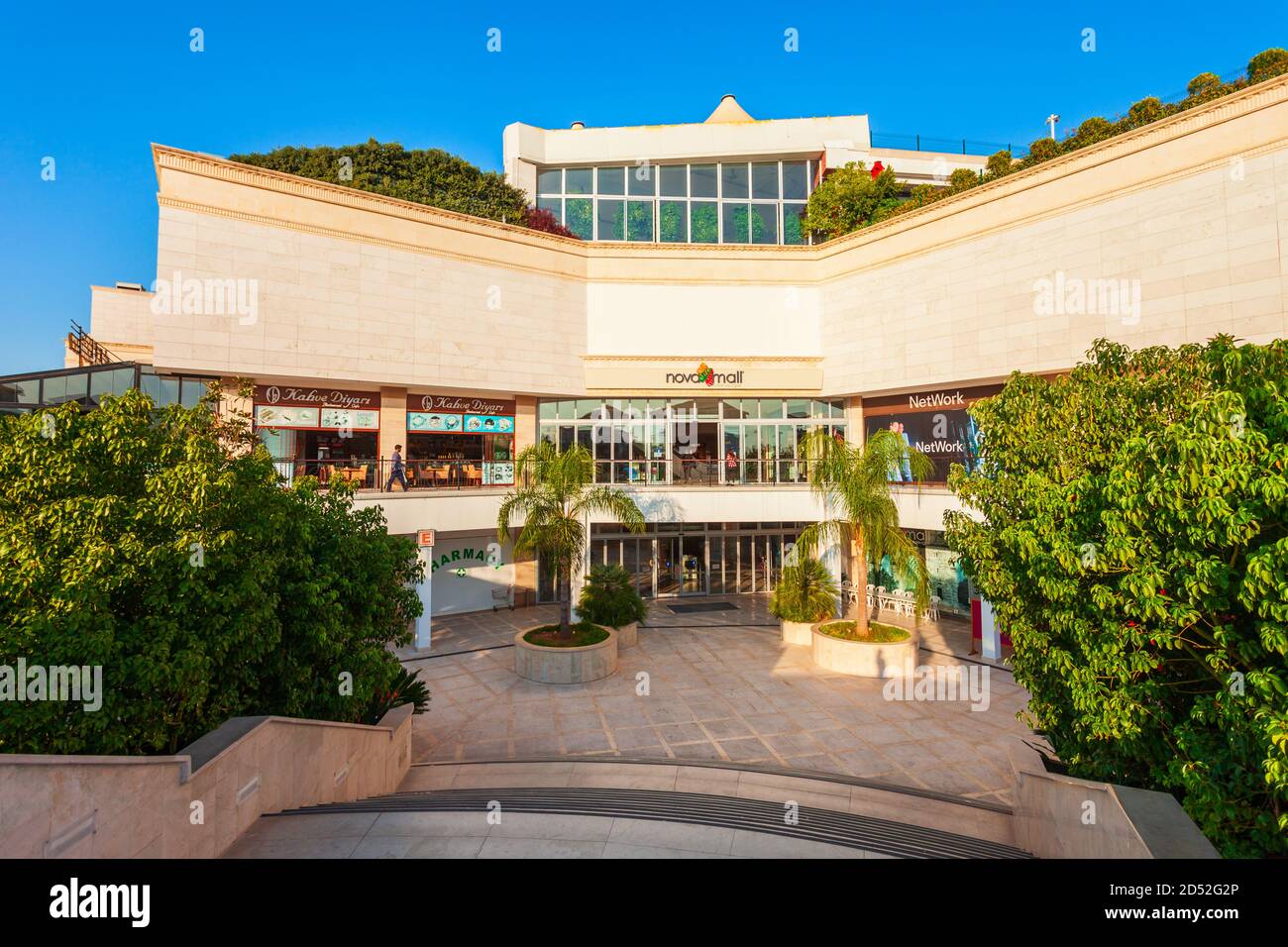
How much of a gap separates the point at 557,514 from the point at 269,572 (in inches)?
385

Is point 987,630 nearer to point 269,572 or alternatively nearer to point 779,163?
point 269,572

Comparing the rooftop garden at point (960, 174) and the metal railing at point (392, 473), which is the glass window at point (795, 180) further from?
the metal railing at point (392, 473)

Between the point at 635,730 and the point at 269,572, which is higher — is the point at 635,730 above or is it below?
below

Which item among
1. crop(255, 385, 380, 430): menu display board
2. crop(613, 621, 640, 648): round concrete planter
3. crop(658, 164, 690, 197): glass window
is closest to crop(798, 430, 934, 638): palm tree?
crop(613, 621, 640, 648): round concrete planter

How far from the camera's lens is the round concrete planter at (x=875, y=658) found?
16.3 meters

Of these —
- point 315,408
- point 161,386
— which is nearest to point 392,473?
point 315,408

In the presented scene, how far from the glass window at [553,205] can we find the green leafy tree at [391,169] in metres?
2.28

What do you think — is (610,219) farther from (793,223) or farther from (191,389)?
(191,389)

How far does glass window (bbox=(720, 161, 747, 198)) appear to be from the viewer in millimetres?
30719

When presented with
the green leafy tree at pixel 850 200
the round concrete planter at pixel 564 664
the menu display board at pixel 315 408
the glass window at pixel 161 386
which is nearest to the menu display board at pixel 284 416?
the menu display board at pixel 315 408

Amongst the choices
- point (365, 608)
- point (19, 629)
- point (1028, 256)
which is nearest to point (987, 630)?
point (1028, 256)

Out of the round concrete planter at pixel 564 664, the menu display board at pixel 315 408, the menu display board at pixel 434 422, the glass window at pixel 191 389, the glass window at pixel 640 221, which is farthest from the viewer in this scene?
the glass window at pixel 640 221

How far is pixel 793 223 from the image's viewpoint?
3042 centimetres

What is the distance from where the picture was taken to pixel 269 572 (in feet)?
25.6
